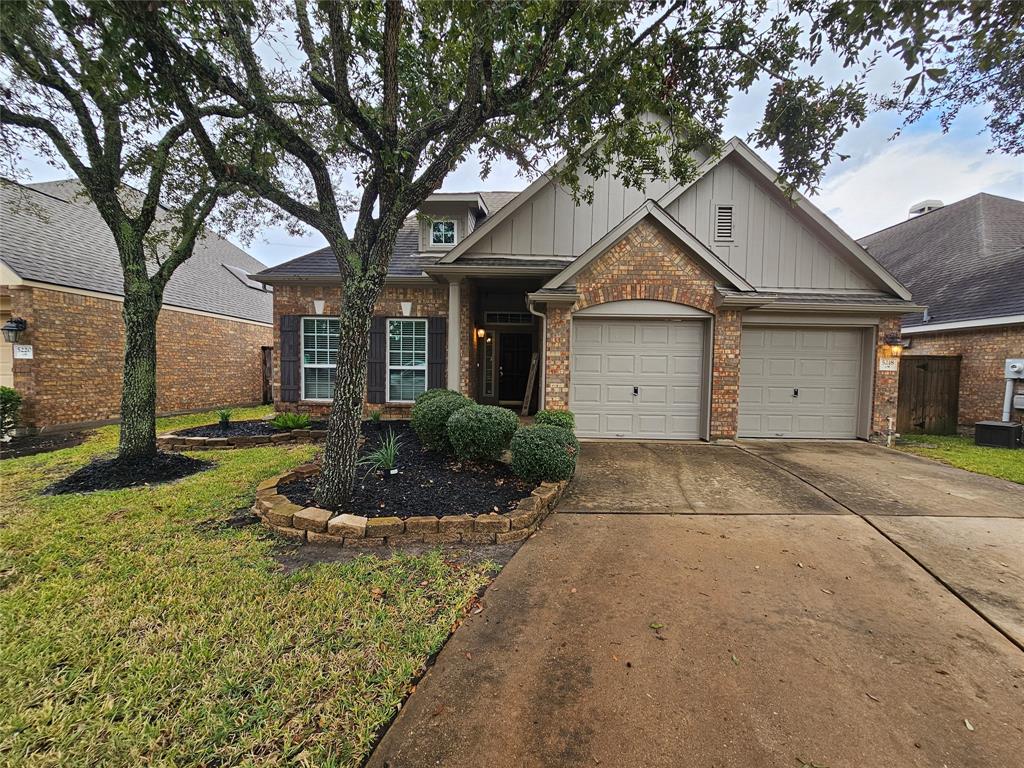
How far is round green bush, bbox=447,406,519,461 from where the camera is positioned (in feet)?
17.6

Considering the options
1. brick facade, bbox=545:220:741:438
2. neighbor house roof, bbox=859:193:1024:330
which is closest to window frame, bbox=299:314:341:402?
brick facade, bbox=545:220:741:438

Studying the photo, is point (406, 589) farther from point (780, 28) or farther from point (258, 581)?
point (780, 28)

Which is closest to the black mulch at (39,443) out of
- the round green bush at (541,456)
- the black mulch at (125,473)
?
the black mulch at (125,473)

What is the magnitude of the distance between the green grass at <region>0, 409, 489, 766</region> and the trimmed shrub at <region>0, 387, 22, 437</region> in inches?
252

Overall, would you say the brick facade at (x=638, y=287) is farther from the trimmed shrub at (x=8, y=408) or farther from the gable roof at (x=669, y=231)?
the trimmed shrub at (x=8, y=408)

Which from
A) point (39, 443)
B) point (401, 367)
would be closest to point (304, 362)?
point (401, 367)

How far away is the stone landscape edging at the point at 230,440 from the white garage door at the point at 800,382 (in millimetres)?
8887

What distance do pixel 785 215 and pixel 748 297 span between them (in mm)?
2995

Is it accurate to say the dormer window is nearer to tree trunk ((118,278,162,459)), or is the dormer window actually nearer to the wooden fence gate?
tree trunk ((118,278,162,459))

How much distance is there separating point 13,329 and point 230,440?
18.0 feet

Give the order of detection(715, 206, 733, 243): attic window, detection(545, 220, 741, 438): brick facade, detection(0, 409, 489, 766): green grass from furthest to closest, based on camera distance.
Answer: detection(715, 206, 733, 243): attic window
detection(545, 220, 741, 438): brick facade
detection(0, 409, 489, 766): green grass

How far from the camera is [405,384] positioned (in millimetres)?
9820

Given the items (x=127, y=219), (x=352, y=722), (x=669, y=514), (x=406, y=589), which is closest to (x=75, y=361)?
(x=127, y=219)

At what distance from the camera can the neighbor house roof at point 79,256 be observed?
29.3 ft
